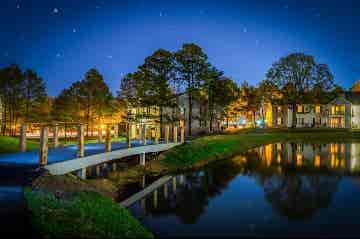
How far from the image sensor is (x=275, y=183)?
19312 millimetres

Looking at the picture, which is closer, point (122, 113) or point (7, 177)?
point (7, 177)

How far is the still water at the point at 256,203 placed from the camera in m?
11.3

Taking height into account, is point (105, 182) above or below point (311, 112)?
below

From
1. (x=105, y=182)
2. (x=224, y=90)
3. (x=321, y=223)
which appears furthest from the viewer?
(x=224, y=90)

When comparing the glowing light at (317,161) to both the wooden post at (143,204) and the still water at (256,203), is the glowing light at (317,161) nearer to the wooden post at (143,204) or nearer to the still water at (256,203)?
the still water at (256,203)

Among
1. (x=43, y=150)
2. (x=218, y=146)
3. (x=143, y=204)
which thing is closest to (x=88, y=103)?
(x=218, y=146)

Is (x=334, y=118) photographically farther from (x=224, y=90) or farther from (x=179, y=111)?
(x=179, y=111)

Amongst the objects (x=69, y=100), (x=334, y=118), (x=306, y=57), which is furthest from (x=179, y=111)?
(x=334, y=118)

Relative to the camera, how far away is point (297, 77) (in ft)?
199

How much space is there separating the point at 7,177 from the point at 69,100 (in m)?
38.3

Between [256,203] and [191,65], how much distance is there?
2976 cm

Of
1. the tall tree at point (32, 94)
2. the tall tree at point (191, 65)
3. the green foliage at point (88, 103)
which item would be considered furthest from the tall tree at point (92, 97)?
the tall tree at point (191, 65)

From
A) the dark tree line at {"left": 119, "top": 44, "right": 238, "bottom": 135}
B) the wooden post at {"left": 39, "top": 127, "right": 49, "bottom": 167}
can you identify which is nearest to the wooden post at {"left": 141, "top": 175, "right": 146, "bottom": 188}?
the wooden post at {"left": 39, "top": 127, "right": 49, "bottom": 167}

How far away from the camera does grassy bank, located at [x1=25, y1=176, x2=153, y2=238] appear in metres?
7.14
